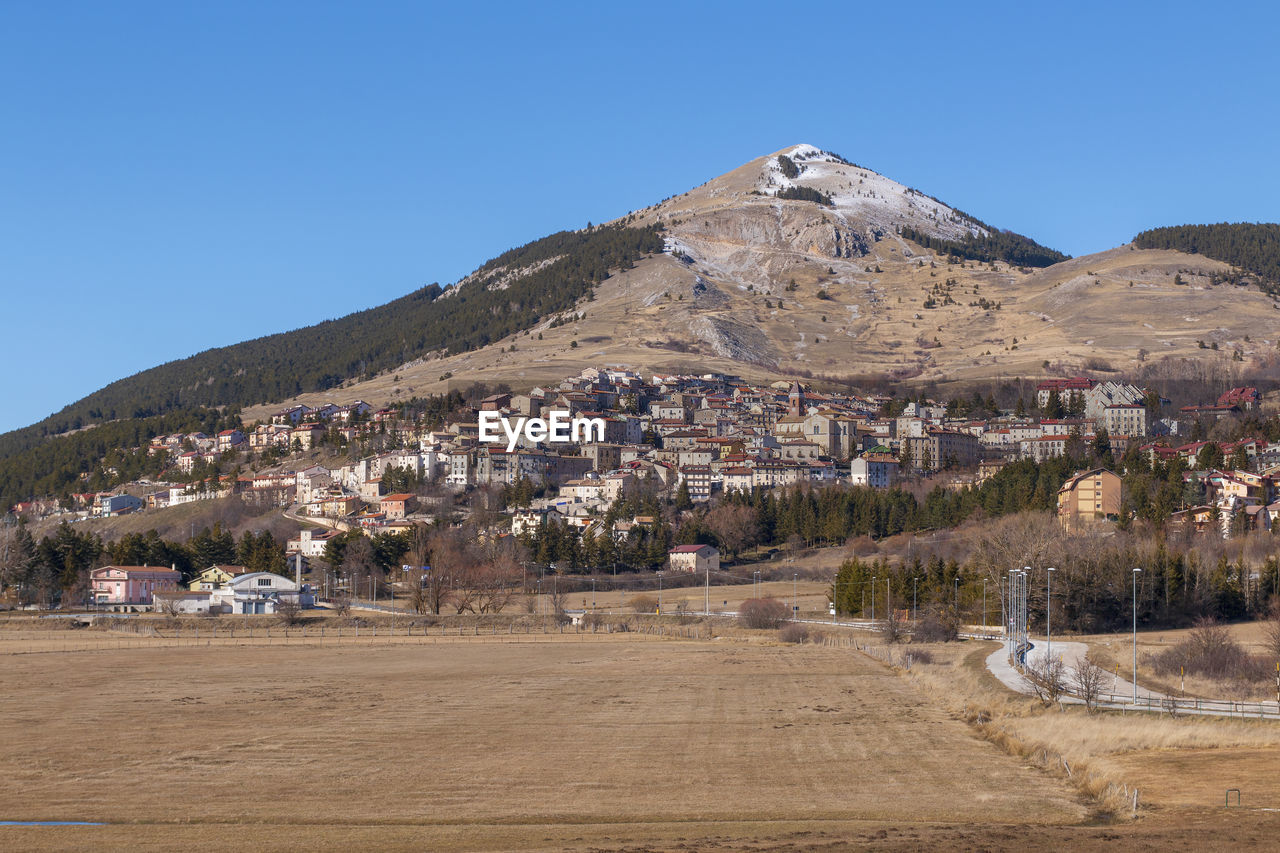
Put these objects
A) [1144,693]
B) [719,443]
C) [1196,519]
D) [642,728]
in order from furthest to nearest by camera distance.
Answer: [719,443] < [1196,519] < [1144,693] < [642,728]

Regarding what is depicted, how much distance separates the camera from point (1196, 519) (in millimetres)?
118438

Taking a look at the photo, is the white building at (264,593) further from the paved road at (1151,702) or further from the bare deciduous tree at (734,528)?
the paved road at (1151,702)

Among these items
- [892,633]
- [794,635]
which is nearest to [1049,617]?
[892,633]

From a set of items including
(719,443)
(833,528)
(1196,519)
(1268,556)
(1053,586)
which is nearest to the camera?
(1053,586)

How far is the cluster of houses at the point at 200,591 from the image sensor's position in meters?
113

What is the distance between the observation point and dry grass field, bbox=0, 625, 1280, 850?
24.3 meters

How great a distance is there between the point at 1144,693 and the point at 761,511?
10034 cm

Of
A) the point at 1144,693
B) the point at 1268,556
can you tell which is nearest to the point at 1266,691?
the point at 1144,693

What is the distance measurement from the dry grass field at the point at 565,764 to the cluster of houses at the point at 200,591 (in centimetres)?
5631

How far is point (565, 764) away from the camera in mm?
32312

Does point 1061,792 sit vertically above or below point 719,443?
below

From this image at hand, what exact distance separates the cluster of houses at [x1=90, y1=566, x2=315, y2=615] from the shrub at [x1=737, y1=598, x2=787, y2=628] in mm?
37760

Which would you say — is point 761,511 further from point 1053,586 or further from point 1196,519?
point 1053,586

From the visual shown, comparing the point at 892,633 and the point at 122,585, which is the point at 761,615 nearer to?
the point at 892,633
